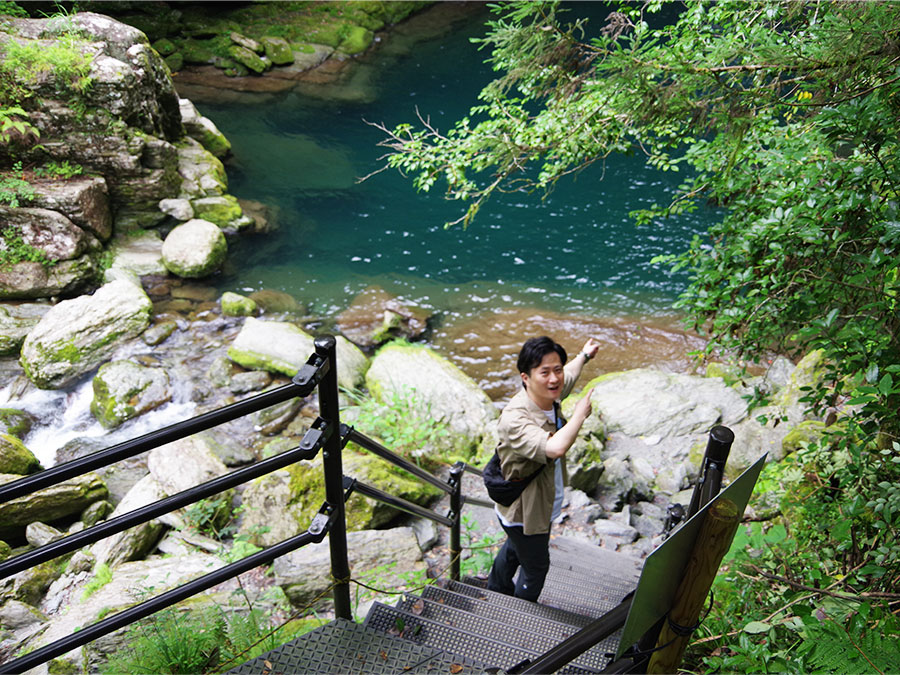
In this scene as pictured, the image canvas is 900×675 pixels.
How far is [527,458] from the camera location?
291 cm

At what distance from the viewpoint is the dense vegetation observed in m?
2.43

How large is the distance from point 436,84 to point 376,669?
65.0ft

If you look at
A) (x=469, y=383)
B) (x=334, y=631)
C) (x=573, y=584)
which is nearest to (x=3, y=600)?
(x=334, y=631)

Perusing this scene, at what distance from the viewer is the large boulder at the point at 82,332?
8203 mm

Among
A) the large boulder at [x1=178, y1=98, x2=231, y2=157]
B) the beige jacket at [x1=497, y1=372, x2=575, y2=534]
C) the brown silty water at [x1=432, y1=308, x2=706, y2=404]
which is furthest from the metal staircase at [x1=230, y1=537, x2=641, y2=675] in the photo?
the large boulder at [x1=178, y1=98, x2=231, y2=157]

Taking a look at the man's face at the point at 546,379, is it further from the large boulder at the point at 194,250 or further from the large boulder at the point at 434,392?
the large boulder at the point at 194,250

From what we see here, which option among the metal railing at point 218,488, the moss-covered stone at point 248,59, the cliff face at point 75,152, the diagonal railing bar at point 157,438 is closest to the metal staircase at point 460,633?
the metal railing at point 218,488

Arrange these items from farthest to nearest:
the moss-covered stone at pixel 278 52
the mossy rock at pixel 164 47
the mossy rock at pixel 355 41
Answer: the mossy rock at pixel 355 41
the moss-covered stone at pixel 278 52
the mossy rock at pixel 164 47

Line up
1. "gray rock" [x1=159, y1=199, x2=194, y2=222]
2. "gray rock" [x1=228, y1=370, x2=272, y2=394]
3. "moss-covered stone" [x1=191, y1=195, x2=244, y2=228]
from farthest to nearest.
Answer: "moss-covered stone" [x1=191, y1=195, x2=244, y2=228] < "gray rock" [x1=159, y1=199, x2=194, y2=222] < "gray rock" [x1=228, y1=370, x2=272, y2=394]

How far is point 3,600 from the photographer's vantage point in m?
4.46

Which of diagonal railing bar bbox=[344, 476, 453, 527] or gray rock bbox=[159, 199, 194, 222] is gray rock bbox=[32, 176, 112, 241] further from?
diagonal railing bar bbox=[344, 476, 453, 527]

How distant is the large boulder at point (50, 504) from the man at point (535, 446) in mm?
4413

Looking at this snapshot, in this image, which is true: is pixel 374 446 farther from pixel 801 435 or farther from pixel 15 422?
pixel 15 422

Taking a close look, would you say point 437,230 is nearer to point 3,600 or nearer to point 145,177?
point 145,177
